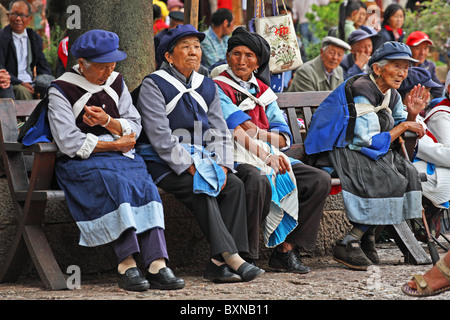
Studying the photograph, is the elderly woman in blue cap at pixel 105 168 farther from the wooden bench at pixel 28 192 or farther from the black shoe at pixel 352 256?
the black shoe at pixel 352 256

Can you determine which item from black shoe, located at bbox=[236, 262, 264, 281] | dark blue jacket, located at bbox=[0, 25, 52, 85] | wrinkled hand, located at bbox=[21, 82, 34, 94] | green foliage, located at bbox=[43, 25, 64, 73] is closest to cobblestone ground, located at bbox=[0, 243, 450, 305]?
black shoe, located at bbox=[236, 262, 264, 281]

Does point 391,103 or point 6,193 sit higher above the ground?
point 391,103

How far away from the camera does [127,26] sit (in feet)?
20.3

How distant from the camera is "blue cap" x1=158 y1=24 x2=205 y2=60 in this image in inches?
217

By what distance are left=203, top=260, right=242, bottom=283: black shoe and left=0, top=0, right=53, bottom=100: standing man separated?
12.8 ft

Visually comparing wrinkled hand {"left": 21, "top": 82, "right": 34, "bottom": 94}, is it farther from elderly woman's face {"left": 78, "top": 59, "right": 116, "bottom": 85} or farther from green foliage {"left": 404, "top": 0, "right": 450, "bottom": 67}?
green foliage {"left": 404, "top": 0, "right": 450, "bottom": 67}

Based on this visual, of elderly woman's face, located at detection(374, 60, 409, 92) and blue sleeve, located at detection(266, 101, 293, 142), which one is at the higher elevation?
elderly woman's face, located at detection(374, 60, 409, 92)

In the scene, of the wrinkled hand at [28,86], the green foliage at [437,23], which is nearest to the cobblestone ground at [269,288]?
the wrinkled hand at [28,86]

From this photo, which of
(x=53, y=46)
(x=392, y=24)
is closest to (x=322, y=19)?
(x=392, y=24)

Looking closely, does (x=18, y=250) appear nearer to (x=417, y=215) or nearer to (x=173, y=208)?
(x=173, y=208)

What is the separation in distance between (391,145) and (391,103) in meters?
0.34

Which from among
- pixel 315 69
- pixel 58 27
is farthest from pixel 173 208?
pixel 58 27

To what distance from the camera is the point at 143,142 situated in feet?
18.0

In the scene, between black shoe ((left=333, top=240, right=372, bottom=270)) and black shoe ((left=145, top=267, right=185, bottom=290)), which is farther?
black shoe ((left=333, top=240, right=372, bottom=270))
